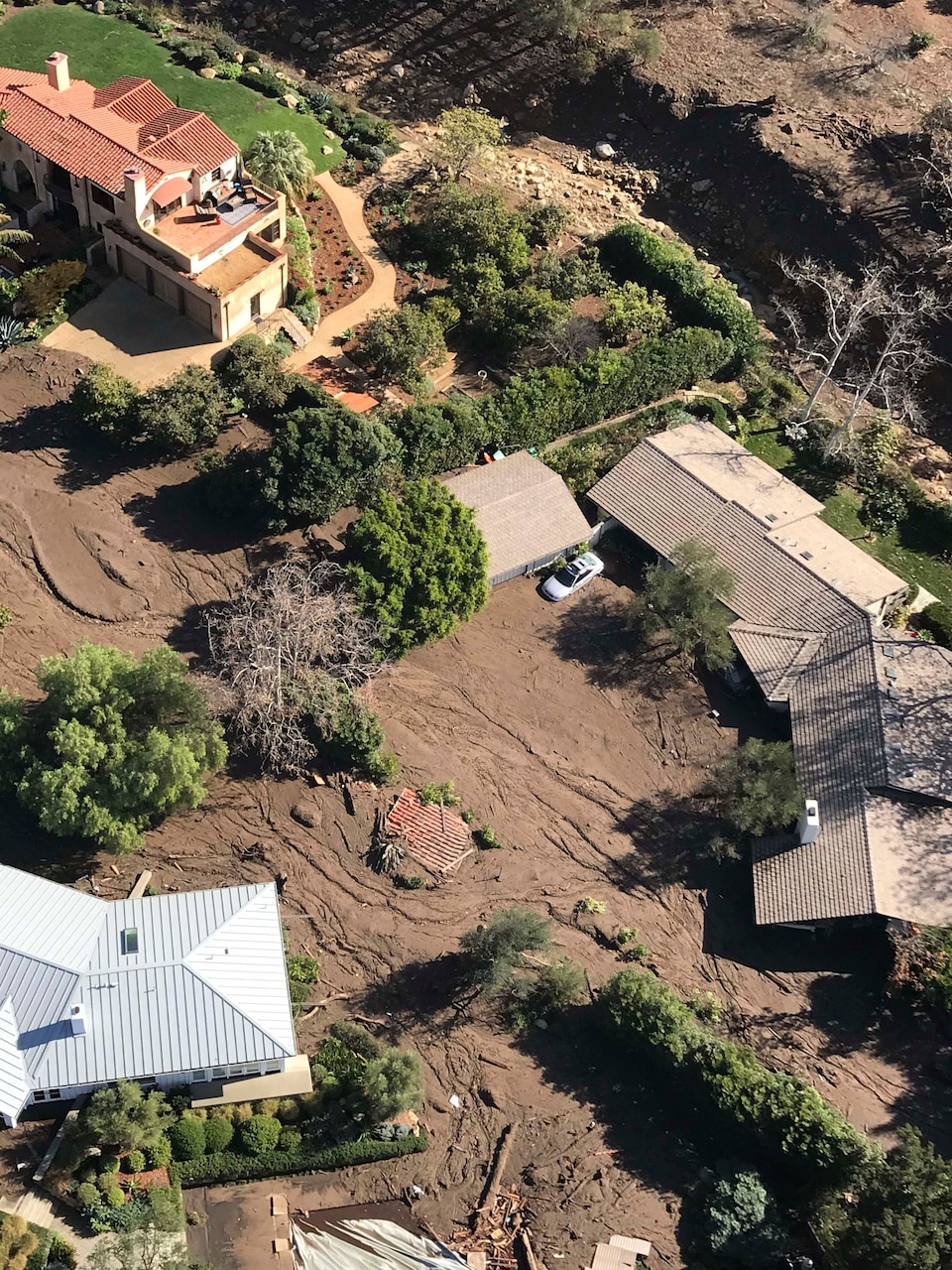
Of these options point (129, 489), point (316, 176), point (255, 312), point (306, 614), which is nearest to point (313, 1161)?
point (306, 614)

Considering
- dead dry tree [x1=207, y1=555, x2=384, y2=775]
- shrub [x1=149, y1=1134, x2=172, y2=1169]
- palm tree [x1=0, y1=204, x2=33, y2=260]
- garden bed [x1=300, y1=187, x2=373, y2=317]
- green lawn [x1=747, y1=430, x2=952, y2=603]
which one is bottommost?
shrub [x1=149, y1=1134, x2=172, y2=1169]

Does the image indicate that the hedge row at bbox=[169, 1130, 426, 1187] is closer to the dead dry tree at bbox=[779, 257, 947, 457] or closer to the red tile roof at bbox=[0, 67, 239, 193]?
the dead dry tree at bbox=[779, 257, 947, 457]

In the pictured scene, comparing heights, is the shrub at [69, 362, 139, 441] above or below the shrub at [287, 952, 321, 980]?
above

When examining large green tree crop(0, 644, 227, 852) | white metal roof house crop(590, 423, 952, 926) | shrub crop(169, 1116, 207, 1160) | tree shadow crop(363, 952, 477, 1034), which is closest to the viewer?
shrub crop(169, 1116, 207, 1160)

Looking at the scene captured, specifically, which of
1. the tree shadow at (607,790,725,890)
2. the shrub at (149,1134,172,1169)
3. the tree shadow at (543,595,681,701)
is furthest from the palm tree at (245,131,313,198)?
the shrub at (149,1134,172,1169)

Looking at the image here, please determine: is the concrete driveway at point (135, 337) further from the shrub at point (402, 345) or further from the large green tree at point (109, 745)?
the large green tree at point (109, 745)

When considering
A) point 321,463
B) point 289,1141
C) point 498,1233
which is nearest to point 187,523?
point 321,463

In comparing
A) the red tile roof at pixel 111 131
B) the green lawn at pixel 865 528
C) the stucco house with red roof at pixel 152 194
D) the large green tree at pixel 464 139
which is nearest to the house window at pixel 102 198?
the stucco house with red roof at pixel 152 194
